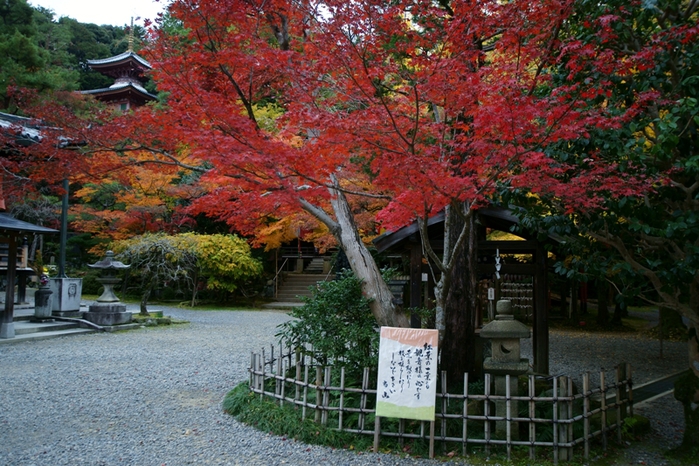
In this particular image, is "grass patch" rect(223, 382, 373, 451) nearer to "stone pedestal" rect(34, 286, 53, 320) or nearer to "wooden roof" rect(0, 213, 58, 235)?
"wooden roof" rect(0, 213, 58, 235)

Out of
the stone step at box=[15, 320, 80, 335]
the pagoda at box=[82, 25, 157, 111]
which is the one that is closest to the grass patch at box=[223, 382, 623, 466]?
the stone step at box=[15, 320, 80, 335]

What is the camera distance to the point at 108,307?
14.0 meters

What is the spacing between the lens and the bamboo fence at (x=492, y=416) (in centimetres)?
477

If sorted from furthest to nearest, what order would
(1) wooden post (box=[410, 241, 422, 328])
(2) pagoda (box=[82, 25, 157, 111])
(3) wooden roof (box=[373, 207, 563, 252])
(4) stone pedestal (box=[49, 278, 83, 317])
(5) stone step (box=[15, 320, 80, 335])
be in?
1. (2) pagoda (box=[82, 25, 157, 111])
2. (4) stone pedestal (box=[49, 278, 83, 317])
3. (5) stone step (box=[15, 320, 80, 335])
4. (1) wooden post (box=[410, 241, 422, 328])
5. (3) wooden roof (box=[373, 207, 563, 252])

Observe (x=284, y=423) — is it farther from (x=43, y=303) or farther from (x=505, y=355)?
(x=43, y=303)

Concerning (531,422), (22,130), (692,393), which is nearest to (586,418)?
(531,422)

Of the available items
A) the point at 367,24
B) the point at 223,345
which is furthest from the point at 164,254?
the point at 367,24

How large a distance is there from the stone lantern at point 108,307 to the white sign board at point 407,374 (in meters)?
11.3

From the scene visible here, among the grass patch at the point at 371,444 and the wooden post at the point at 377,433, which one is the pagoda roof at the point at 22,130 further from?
the wooden post at the point at 377,433

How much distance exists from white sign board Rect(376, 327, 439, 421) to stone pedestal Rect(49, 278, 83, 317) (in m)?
12.1

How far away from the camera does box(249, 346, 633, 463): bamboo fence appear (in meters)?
4.77

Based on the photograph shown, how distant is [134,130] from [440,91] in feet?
12.2

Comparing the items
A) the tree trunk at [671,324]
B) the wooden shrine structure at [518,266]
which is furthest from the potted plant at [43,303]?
the tree trunk at [671,324]

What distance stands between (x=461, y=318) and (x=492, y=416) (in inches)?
64.3
